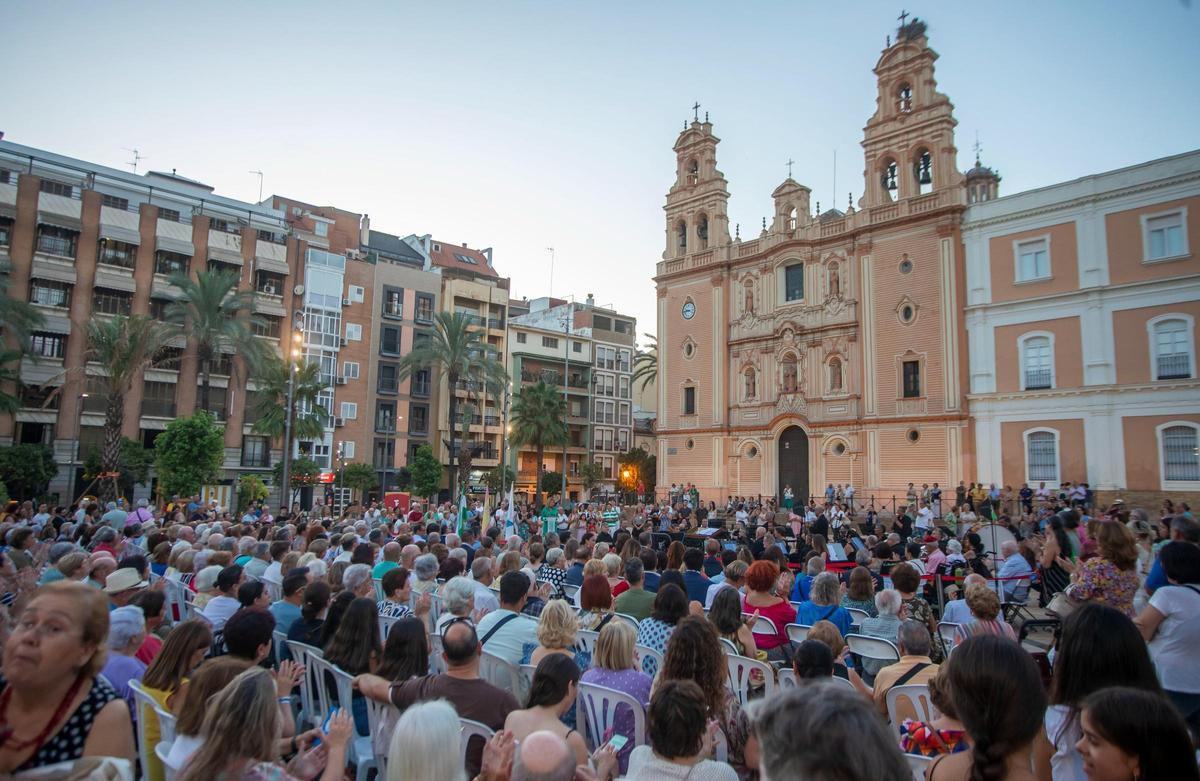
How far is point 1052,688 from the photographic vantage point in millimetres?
3100

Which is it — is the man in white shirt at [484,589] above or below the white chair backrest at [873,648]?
above

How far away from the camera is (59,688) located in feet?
Result: 8.61

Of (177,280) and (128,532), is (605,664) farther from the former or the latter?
(177,280)

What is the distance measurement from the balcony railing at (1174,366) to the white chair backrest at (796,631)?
85.2ft

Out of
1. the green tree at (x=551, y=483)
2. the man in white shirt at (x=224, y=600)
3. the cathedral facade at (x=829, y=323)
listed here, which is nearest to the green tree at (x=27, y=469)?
the cathedral facade at (x=829, y=323)

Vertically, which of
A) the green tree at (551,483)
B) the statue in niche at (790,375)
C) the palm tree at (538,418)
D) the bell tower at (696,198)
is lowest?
the green tree at (551,483)

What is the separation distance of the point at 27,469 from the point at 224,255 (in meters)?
14.8

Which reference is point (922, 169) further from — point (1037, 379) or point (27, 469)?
point (27, 469)

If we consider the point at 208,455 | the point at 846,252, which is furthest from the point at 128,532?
the point at 846,252

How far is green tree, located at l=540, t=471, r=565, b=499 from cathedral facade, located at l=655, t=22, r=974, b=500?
56.6ft

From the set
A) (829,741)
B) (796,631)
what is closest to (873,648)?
(796,631)

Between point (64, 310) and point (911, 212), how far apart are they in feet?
135

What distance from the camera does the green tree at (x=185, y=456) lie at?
81.6ft

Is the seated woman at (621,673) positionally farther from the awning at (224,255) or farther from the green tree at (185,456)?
the awning at (224,255)
